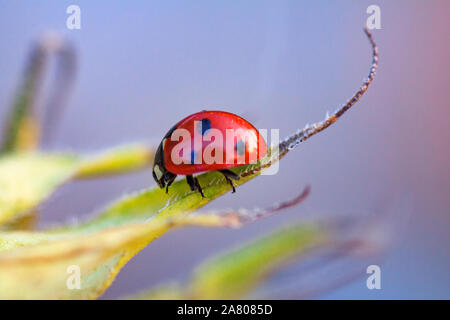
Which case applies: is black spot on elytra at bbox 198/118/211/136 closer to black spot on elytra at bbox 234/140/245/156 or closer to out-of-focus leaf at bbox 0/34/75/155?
black spot on elytra at bbox 234/140/245/156

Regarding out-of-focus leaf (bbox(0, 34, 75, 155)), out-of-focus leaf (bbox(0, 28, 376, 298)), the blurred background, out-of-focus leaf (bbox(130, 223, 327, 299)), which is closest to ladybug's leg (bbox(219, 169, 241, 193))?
out-of-focus leaf (bbox(0, 28, 376, 298))

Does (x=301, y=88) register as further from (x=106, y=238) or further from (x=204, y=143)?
(x=106, y=238)

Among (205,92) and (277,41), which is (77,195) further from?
(277,41)

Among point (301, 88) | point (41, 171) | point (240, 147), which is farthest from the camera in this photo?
point (301, 88)

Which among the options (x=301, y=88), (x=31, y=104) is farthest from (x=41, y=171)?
(x=301, y=88)

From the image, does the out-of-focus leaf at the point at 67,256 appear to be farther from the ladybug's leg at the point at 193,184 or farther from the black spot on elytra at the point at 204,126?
the black spot on elytra at the point at 204,126
